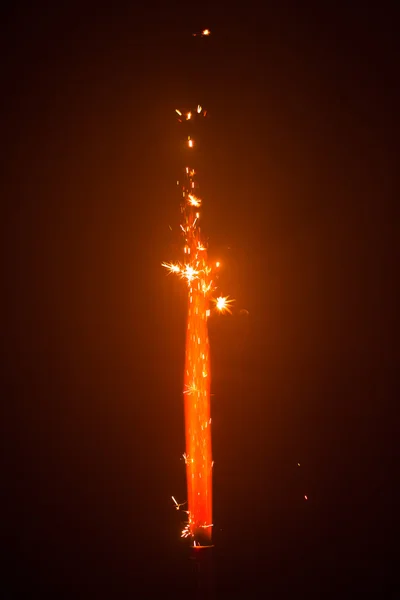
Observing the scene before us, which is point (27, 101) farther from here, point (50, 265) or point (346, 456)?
point (346, 456)

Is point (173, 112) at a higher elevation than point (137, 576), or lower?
higher

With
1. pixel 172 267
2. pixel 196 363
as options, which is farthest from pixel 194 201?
pixel 196 363

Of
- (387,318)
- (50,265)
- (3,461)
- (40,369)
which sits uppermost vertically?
(50,265)

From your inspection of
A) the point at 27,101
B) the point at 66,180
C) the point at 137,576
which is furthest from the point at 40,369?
the point at 27,101

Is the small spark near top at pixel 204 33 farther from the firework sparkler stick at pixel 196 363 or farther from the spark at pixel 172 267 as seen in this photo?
the spark at pixel 172 267

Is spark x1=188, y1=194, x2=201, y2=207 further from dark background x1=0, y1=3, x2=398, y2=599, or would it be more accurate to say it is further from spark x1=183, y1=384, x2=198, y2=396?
spark x1=183, y1=384, x2=198, y2=396

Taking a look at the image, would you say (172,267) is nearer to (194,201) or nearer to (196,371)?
(194,201)

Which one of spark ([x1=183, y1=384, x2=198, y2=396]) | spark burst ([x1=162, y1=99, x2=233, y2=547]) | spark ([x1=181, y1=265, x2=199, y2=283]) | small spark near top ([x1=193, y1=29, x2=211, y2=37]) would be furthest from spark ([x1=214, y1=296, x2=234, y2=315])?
small spark near top ([x1=193, y1=29, x2=211, y2=37])
